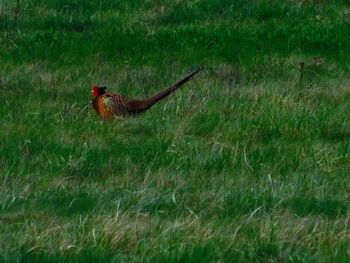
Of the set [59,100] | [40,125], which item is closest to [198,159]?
[40,125]

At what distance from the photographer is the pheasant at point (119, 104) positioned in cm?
855

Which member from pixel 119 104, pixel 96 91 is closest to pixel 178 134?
pixel 119 104

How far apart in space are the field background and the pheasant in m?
0.15

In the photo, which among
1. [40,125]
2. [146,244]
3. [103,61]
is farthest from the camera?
[103,61]

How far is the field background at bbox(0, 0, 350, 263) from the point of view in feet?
18.1

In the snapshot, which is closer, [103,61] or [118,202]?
[118,202]

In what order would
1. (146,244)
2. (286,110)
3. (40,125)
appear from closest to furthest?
(146,244) → (40,125) → (286,110)

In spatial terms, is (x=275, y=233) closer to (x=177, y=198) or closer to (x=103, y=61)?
(x=177, y=198)

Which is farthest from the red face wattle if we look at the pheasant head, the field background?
the field background

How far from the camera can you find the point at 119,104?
8625 millimetres

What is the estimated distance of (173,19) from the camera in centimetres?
1277

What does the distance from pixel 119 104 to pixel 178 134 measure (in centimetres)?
78

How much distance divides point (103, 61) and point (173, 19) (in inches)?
88.6

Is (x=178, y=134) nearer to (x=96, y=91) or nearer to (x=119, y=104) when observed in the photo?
(x=119, y=104)
